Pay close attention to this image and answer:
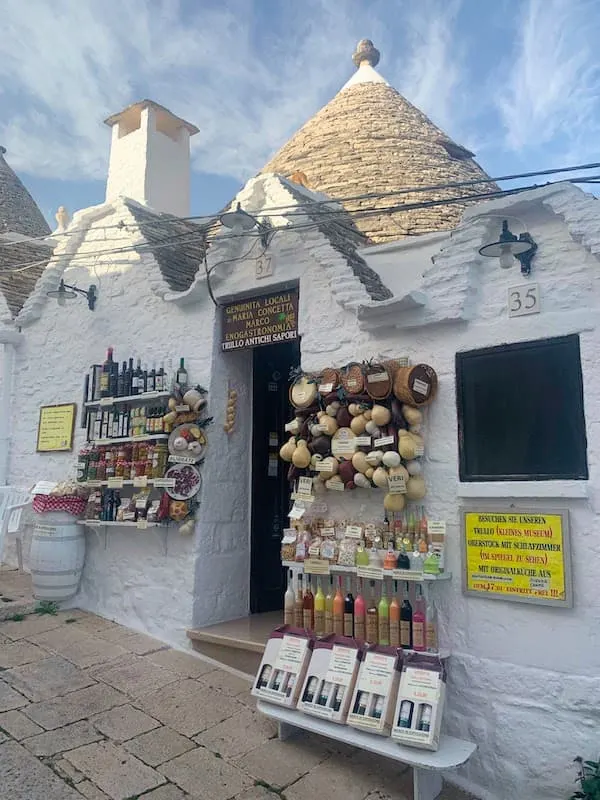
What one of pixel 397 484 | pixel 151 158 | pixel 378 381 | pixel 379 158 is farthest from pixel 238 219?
pixel 151 158

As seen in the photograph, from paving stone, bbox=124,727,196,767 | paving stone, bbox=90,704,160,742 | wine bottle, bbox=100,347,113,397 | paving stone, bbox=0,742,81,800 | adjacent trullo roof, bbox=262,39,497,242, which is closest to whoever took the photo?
paving stone, bbox=0,742,81,800

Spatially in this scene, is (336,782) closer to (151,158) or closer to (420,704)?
(420,704)

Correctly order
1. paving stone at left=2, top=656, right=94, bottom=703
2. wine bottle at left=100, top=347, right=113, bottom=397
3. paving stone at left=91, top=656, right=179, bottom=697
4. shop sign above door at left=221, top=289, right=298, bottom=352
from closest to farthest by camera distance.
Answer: paving stone at left=2, top=656, right=94, bottom=703 < paving stone at left=91, top=656, right=179, bottom=697 < shop sign above door at left=221, top=289, right=298, bottom=352 < wine bottle at left=100, top=347, right=113, bottom=397

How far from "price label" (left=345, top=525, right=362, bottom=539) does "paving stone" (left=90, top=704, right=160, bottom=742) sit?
5.77 ft

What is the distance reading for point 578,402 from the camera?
3584mm

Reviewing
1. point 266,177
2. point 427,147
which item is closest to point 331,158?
point 427,147

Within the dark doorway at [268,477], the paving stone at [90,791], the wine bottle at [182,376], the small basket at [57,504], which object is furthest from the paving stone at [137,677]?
the wine bottle at [182,376]

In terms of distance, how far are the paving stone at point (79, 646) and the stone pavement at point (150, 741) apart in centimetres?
2

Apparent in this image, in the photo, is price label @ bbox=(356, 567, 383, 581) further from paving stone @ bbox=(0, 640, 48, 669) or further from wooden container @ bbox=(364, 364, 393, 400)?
paving stone @ bbox=(0, 640, 48, 669)

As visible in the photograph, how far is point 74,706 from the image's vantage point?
409cm

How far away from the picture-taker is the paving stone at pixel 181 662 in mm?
4707

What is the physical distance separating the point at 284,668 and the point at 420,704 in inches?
36.3

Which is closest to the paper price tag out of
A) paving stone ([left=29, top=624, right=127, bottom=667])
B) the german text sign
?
the german text sign

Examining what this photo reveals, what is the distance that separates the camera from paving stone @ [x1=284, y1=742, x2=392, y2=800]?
10.8 feet
